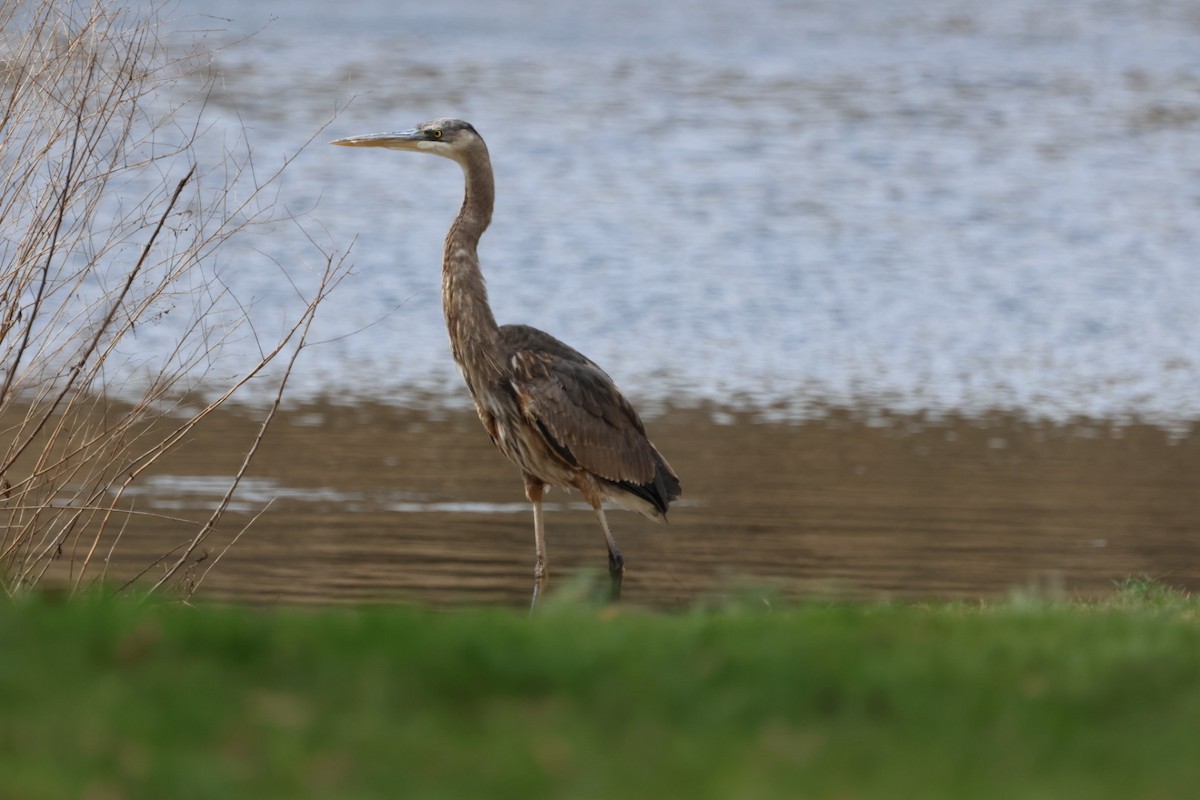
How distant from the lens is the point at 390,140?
11.5m

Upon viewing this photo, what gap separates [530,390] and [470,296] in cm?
63

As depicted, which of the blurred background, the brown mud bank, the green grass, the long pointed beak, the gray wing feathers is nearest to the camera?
the green grass

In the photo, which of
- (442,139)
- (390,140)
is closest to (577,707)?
(390,140)

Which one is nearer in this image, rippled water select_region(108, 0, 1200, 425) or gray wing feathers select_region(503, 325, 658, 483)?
gray wing feathers select_region(503, 325, 658, 483)

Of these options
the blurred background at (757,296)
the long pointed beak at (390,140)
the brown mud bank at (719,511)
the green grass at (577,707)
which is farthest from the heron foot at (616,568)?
the green grass at (577,707)

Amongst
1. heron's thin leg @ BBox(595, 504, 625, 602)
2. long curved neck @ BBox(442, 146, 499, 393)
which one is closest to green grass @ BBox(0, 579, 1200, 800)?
long curved neck @ BBox(442, 146, 499, 393)

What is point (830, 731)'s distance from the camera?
5492 mm

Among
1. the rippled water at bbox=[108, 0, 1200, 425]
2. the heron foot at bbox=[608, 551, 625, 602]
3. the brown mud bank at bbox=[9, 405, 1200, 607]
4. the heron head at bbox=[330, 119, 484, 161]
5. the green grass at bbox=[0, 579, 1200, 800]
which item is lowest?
the rippled water at bbox=[108, 0, 1200, 425]

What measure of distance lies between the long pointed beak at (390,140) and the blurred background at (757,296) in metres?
0.81

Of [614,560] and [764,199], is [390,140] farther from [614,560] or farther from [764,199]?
[764,199]

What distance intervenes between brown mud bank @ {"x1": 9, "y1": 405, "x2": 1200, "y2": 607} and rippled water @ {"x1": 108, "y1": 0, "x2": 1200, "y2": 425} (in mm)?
1247

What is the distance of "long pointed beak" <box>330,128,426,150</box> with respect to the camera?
11.3 metres

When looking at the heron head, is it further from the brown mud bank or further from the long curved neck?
the brown mud bank

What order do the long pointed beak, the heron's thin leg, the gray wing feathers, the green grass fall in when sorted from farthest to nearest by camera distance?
the heron's thin leg < the long pointed beak < the gray wing feathers < the green grass
